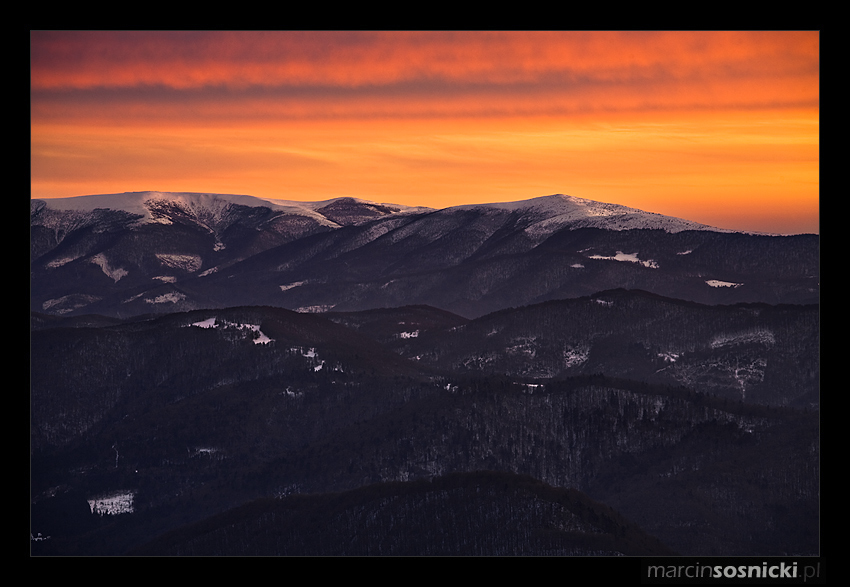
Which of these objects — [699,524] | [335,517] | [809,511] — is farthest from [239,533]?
[809,511]

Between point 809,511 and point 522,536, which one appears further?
point 809,511
